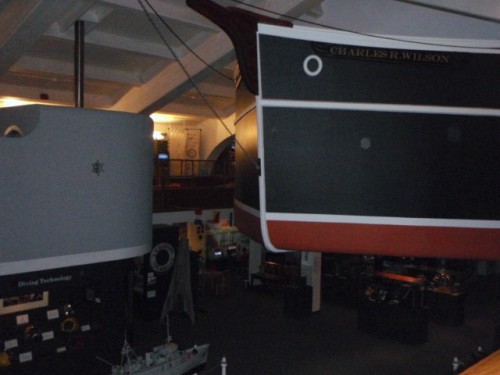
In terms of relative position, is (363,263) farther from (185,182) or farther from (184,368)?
(184,368)

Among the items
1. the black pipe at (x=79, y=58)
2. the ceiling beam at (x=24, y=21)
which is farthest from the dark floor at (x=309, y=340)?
the ceiling beam at (x=24, y=21)

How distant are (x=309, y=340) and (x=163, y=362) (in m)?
3.66

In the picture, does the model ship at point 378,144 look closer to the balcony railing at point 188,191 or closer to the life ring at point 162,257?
the life ring at point 162,257

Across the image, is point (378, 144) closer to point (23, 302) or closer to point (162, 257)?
point (23, 302)

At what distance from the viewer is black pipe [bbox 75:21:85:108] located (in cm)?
835

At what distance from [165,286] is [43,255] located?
18.2 ft

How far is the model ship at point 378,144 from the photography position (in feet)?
13.0

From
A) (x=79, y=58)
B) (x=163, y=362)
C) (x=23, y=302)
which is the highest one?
(x=79, y=58)

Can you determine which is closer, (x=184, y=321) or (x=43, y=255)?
(x=43, y=255)

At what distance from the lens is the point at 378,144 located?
4043 millimetres

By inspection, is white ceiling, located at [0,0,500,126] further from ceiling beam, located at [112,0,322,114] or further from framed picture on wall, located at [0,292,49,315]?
framed picture on wall, located at [0,292,49,315]

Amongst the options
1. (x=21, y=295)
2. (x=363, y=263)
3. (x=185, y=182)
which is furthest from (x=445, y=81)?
(x=185, y=182)

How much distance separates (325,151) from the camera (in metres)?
4.04

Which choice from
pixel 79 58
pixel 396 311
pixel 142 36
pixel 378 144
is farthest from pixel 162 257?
pixel 378 144
